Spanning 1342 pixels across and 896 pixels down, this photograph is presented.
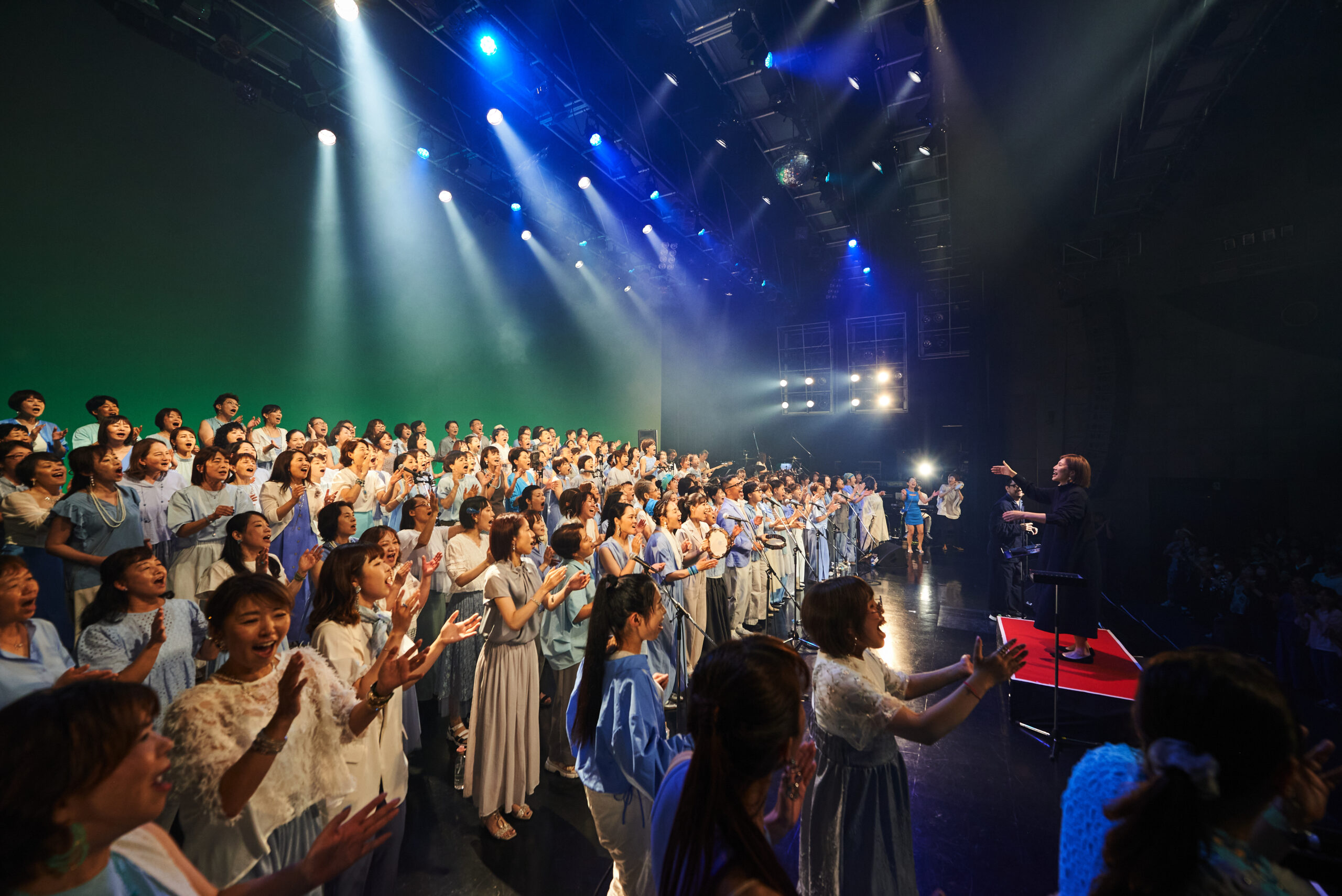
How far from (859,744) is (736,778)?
0.87 m

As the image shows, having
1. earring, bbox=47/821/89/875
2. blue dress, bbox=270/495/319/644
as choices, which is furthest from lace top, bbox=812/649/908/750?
blue dress, bbox=270/495/319/644

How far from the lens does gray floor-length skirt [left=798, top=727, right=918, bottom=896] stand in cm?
184

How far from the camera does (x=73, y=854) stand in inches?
35.8

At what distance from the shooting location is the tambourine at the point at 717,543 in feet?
16.1

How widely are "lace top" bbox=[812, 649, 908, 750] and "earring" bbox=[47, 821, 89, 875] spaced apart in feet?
6.30

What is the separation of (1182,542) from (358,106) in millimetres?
14155

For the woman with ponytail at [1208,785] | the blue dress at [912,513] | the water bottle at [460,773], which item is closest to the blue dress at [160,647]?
the water bottle at [460,773]

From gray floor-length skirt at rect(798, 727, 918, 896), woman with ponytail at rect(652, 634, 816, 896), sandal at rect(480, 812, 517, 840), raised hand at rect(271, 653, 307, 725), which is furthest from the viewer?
sandal at rect(480, 812, 517, 840)

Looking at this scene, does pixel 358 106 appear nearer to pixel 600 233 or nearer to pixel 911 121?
pixel 600 233

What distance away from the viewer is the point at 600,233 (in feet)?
37.5

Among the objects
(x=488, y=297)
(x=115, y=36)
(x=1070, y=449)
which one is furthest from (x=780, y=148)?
(x=115, y=36)

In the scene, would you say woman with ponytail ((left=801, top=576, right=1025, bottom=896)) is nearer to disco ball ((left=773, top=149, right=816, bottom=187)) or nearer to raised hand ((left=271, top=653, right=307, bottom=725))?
raised hand ((left=271, top=653, right=307, bottom=725))

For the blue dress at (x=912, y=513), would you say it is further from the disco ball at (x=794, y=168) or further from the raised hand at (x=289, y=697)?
the raised hand at (x=289, y=697)

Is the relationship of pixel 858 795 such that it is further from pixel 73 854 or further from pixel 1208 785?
pixel 73 854
